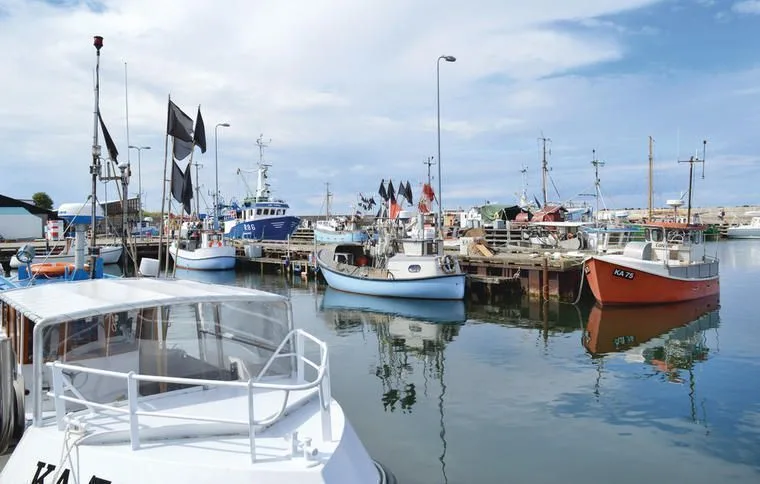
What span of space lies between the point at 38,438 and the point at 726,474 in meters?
10.1

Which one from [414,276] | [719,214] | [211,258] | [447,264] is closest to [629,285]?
[447,264]

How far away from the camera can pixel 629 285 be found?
25297mm

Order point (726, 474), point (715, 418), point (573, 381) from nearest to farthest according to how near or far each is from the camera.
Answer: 1. point (726, 474)
2. point (715, 418)
3. point (573, 381)

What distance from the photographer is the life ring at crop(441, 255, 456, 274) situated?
28656mm

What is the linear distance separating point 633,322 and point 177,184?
19.2 m

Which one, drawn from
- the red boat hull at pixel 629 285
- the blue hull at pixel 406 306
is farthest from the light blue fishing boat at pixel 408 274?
the red boat hull at pixel 629 285

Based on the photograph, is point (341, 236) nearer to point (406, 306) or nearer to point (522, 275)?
point (522, 275)

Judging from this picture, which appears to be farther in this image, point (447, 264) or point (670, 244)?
point (447, 264)

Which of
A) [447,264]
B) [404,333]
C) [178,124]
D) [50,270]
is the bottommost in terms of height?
[404,333]

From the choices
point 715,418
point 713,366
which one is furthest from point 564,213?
point 715,418

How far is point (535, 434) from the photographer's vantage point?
1078cm

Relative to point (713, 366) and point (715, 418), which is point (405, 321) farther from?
point (715, 418)

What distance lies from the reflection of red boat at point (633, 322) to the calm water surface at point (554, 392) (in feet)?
0.29

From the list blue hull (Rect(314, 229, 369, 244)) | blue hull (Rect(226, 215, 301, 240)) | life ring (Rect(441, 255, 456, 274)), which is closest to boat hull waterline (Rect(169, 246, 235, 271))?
blue hull (Rect(314, 229, 369, 244))
